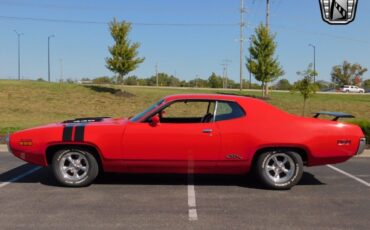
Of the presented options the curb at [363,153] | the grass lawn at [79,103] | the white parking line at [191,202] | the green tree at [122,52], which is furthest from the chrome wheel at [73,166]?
the green tree at [122,52]

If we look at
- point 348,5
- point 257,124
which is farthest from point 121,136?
point 348,5

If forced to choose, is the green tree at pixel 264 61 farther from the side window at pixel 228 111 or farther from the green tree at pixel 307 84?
the side window at pixel 228 111

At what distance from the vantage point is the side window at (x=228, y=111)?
654 centimetres

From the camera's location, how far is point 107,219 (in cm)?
497

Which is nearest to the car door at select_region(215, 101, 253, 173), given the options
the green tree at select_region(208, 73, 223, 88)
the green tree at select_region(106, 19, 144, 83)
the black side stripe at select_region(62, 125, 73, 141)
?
the black side stripe at select_region(62, 125, 73, 141)

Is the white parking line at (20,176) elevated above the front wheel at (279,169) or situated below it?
below

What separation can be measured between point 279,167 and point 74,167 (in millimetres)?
3086

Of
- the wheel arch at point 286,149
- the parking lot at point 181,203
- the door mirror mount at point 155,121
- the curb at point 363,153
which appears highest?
the door mirror mount at point 155,121

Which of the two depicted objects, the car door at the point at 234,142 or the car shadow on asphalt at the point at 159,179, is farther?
the car shadow on asphalt at the point at 159,179

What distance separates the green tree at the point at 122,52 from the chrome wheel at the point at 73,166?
25.7m

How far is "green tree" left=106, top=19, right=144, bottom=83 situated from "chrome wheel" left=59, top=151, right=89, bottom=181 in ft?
84.4

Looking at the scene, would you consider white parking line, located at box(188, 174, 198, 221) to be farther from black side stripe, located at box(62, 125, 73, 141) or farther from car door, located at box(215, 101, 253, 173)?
black side stripe, located at box(62, 125, 73, 141)

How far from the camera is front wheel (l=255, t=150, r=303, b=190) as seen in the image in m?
6.52

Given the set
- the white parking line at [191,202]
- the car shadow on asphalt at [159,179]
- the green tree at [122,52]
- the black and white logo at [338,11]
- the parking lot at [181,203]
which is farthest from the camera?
the green tree at [122,52]
